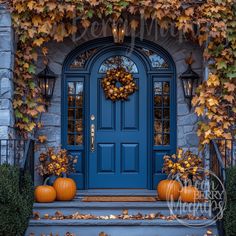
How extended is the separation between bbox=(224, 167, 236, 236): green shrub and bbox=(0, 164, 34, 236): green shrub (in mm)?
2216

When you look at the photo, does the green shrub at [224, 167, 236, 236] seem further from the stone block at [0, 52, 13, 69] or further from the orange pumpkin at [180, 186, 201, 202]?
the stone block at [0, 52, 13, 69]

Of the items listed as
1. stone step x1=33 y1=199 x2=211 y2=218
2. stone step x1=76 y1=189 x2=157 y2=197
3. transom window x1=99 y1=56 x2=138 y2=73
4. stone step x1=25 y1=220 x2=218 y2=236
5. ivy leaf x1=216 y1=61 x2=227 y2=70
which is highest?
transom window x1=99 y1=56 x2=138 y2=73

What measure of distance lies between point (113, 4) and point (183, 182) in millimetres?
2619

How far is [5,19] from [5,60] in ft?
1.87

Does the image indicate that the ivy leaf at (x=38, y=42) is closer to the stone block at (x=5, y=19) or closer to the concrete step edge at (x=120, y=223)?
the stone block at (x=5, y=19)

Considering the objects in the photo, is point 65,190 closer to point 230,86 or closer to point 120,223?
point 120,223

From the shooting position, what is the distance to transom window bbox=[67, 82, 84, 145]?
7.75 metres

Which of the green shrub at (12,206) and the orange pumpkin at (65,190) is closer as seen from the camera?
the green shrub at (12,206)

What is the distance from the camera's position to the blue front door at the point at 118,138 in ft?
25.3

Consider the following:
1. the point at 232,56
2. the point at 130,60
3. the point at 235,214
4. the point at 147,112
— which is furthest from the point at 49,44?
the point at 235,214

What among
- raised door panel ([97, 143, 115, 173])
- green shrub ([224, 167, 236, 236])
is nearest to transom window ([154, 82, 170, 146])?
raised door panel ([97, 143, 115, 173])

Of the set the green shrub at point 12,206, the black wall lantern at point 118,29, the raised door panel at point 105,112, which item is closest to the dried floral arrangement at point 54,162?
the raised door panel at point 105,112

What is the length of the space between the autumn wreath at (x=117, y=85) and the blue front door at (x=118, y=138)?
0.09m

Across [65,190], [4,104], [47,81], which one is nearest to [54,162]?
[65,190]
